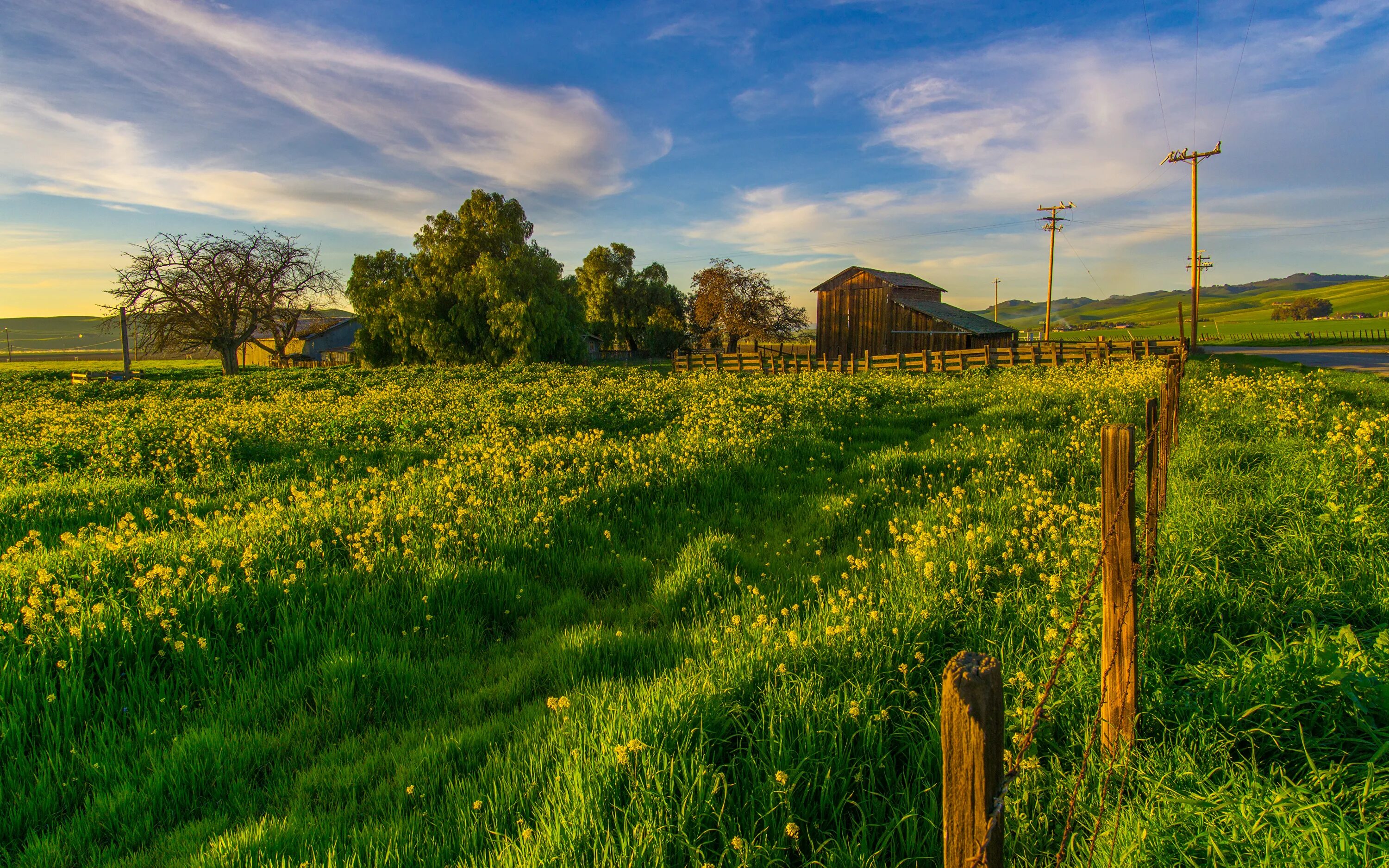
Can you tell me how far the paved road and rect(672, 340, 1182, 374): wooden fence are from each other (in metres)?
6.02

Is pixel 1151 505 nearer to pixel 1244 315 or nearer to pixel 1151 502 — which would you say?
pixel 1151 502

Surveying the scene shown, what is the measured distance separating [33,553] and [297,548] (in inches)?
94.3

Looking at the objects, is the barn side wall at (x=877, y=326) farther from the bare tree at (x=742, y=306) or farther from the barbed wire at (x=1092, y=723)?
the barbed wire at (x=1092, y=723)

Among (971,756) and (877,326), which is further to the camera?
(877,326)

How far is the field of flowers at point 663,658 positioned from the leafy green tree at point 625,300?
54488 millimetres

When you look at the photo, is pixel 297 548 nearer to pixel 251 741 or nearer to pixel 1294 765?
pixel 251 741

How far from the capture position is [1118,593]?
9.53 feet

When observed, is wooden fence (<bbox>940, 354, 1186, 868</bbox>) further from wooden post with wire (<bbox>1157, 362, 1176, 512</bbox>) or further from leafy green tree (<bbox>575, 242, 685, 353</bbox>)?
leafy green tree (<bbox>575, 242, 685, 353</bbox>)

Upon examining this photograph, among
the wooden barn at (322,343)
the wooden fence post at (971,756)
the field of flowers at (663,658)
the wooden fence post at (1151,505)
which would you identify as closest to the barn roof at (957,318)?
the field of flowers at (663,658)

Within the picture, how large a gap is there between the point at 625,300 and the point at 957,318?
34147 millimetres

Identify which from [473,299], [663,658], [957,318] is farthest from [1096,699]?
[473,299]

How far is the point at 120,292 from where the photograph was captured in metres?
47.7

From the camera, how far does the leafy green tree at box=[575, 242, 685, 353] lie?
62.7m

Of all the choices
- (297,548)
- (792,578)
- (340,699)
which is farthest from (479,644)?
(792,578)
